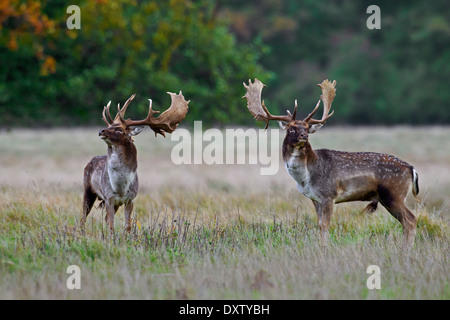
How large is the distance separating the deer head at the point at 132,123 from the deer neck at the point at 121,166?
0.33 feet

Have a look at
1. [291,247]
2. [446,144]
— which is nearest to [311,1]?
[446,144]

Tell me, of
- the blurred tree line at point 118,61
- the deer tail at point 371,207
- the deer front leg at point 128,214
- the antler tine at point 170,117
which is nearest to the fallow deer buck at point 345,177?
the deer tail at point 371,207

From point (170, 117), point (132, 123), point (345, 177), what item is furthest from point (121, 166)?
point (345, 177)

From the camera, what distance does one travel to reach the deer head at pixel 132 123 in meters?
7.86

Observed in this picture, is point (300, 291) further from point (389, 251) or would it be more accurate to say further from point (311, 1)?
point (311, 1)

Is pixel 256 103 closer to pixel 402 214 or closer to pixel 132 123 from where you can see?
pixel 132 123

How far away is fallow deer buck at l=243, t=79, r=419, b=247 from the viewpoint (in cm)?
787

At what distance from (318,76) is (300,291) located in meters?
33.8

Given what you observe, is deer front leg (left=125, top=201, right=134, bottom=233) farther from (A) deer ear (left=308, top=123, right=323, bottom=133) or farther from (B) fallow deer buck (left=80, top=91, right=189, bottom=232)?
(A) deer ear (left=308, top=123, right=323, bottom=133)

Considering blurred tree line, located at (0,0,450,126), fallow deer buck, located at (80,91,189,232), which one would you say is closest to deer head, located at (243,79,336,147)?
fallow deer buck, located at (80,91,189,232)

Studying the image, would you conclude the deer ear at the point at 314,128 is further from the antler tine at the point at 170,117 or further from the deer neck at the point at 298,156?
the antler tine at the point at 170,117

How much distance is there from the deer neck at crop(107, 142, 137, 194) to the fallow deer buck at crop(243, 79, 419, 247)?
1.71 metres

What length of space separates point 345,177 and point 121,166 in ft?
8.15

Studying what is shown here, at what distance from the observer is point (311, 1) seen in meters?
39.8
